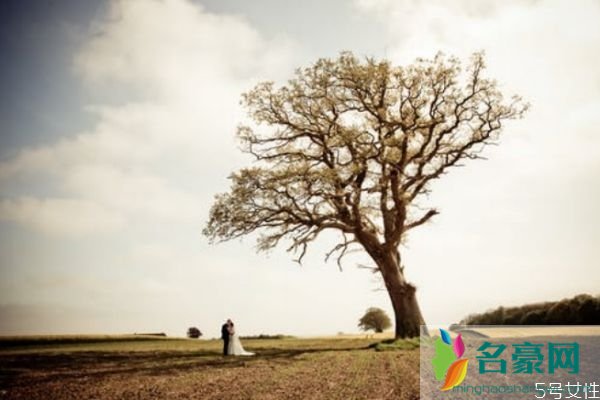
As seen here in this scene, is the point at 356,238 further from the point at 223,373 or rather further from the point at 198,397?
the point at 198,397

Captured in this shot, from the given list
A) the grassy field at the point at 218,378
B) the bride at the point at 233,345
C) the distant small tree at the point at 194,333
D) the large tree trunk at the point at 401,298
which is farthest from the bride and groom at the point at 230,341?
the distant small tree at the point at 194,333

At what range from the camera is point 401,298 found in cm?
2706

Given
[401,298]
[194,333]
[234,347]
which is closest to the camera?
[234,347]

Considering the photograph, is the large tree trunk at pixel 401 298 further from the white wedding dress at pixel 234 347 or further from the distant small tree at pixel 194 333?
the distant small tree at pixel 194 333

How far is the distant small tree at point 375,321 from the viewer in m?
50.0

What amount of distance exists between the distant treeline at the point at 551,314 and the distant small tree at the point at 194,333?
29.2 meters

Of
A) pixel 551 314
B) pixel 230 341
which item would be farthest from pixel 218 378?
pixel 551 314

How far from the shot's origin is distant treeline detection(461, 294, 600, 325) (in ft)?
75.0

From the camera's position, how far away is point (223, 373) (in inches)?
612

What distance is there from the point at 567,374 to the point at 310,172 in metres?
16.5

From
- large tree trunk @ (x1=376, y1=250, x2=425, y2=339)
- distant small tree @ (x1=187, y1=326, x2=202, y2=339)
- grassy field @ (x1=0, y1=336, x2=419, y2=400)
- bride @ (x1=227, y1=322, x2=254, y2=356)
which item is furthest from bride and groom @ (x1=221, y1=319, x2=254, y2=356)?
distant small tree @ (x1=187, y1=326, x2=202, y2=339)

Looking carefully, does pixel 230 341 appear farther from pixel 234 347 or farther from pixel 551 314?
pixel 551 314

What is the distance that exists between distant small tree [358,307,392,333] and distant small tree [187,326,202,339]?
Answer: 1804 centimetres

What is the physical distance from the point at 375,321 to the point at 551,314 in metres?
26.6
